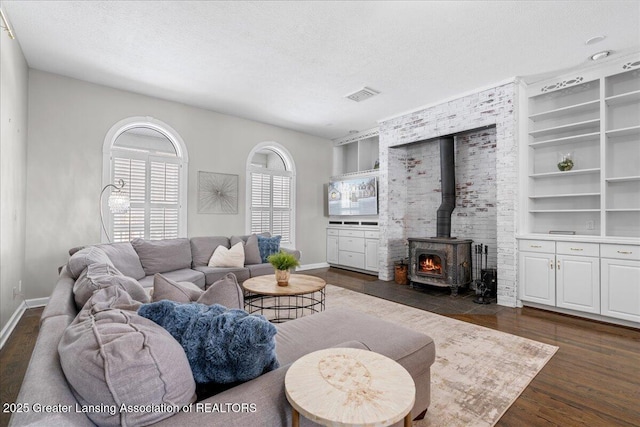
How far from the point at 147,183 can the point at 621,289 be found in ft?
21.1

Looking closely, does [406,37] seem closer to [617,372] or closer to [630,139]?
[630,139]

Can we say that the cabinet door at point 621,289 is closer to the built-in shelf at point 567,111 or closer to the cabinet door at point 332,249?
the built-in shelf at point 567,111

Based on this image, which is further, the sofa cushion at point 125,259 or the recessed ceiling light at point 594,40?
the sofa cushion at point 125,259

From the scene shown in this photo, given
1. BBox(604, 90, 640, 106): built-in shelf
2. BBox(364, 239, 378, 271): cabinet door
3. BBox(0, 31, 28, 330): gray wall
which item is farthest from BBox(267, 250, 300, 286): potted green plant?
BBox(604, 90, 640, 106): built-in shelf

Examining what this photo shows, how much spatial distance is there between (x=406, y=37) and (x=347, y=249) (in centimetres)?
446

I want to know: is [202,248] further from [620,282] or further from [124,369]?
[620,282]

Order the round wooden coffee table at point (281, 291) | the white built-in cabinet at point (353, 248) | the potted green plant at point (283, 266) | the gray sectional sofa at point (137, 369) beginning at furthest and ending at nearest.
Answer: the white built-in cabinet at point (353, 248)
the potted green plant at point (283, 266)
the round wooden coffee table at point (281, 291)
the gray sectional sofa at point (137, 369)

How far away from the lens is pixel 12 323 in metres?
3.17

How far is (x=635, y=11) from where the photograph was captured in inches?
106

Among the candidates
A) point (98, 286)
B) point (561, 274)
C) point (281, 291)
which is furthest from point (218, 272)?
point (561, 274)

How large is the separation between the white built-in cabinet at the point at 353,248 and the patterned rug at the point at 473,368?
2.50m

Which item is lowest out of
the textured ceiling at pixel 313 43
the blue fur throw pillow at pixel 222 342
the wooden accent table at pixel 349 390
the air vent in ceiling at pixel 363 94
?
the wooden accent table at pixel 349 390

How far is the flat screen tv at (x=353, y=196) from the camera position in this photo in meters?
6.05

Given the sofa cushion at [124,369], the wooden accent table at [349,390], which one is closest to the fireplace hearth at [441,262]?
the wooden accent table at [349,390]
